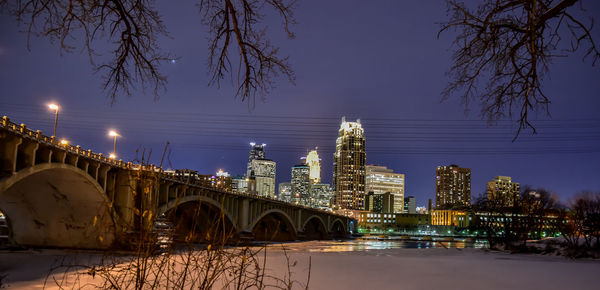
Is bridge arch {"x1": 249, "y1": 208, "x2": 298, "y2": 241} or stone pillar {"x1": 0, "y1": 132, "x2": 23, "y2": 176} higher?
stone pillar {"x1": 0, "y1": 132, "x2": 23, "y2": 176}

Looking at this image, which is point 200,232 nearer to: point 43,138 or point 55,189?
point 43,138

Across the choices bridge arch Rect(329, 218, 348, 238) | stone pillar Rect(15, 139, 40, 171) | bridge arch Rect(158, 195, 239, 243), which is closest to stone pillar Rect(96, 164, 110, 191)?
bridge arch Rect(158, 195, 239, 243)

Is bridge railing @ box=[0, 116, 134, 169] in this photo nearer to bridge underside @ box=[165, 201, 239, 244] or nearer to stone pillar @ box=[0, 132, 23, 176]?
stone pillar @ box=[0, 132, 23, 176]

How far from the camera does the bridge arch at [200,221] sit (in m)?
5.77

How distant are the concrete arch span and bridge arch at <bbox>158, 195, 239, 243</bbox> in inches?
241

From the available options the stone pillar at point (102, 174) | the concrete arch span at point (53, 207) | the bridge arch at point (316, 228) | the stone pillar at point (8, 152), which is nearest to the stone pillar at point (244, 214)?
the concrete arch span at point (53, 207)

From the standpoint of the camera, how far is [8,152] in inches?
1075

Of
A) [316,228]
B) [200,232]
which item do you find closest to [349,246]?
[200,232]

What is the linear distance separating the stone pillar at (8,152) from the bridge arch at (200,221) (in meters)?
9.20

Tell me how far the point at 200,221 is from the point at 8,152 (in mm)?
42426

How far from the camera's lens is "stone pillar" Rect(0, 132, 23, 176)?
2696 cm

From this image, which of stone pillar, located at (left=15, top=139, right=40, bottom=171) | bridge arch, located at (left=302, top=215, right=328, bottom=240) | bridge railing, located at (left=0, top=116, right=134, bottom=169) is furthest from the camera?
bridge arch, located at (left=302, top=215, right=328, bottom=240)

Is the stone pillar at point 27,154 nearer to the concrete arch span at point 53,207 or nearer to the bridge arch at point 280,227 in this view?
the concrete arch span at point 53,207

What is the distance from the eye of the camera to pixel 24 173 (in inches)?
Answer: 1088
